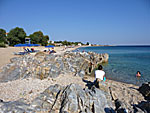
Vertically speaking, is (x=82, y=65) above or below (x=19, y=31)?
below

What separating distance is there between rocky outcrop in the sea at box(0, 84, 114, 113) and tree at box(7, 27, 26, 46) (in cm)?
5790

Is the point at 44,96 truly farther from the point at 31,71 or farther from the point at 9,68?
the point at 9,68

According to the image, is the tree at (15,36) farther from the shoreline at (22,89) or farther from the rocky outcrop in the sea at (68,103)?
the rocky outcrop in the sea at (68,103)

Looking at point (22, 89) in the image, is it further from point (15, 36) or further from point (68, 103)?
point (15, 36)

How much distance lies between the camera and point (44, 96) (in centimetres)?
494

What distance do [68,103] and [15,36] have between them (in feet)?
199

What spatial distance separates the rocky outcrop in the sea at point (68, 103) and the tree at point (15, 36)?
190 ft

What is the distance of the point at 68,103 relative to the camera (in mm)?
4297

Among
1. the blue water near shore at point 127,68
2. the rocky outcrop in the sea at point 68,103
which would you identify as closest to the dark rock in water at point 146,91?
the rocky outcrop in the sea at point 68,103

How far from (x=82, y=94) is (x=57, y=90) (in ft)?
4.33

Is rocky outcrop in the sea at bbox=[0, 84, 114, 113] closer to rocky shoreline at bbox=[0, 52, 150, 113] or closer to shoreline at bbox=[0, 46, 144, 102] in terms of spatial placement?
rocky shoreline at bbox=[0, 52, 150, 113]

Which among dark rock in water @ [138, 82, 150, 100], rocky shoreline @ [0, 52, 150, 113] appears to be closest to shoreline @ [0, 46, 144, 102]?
rocky shoreline @ [0, 52, 150, 113]

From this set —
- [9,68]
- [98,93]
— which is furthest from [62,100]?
[9,68]

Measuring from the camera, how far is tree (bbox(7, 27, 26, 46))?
54000mm
